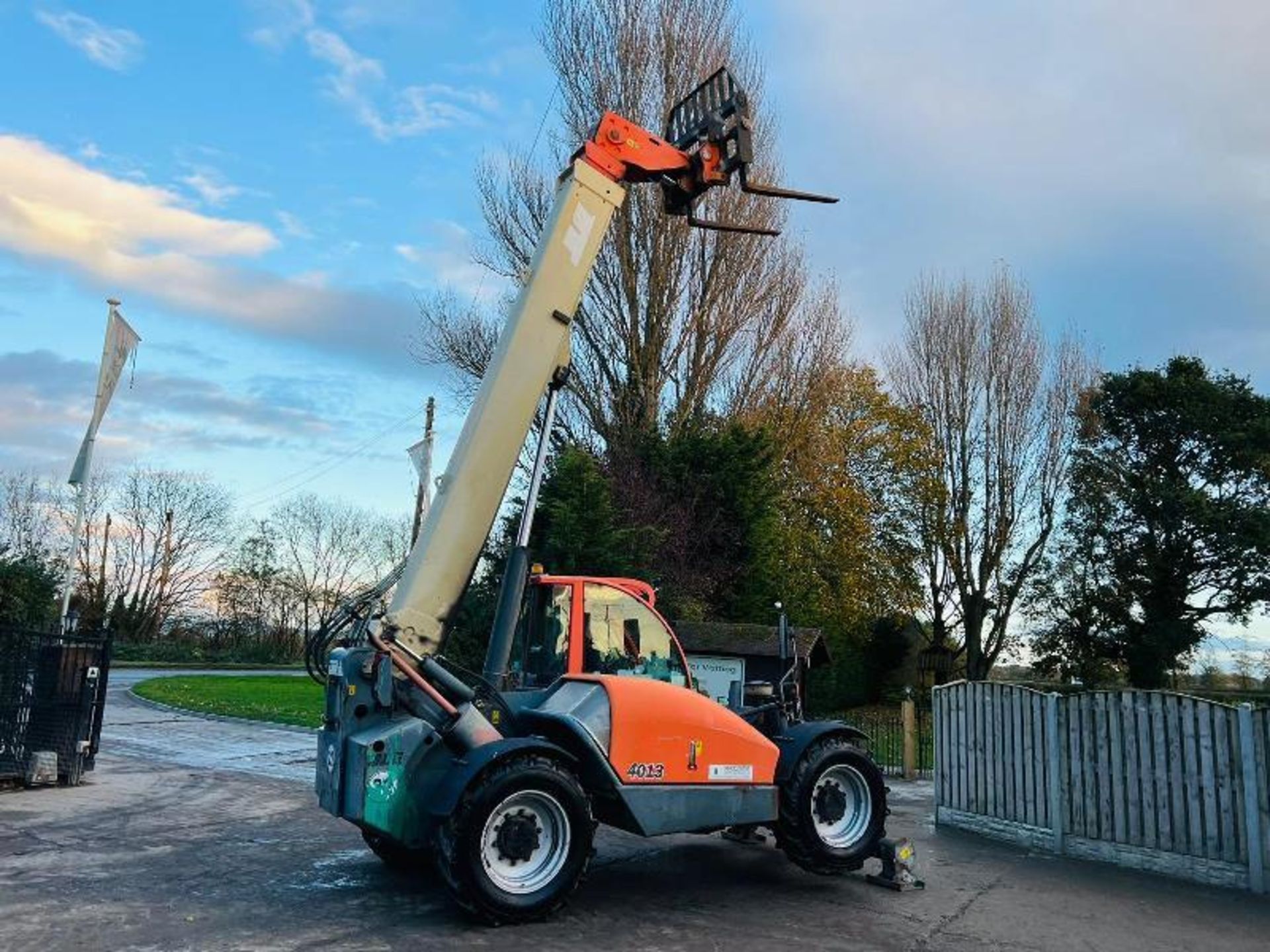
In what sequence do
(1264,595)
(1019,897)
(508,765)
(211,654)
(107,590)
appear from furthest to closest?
1. (107,590)
2. (211,654)
3. (1264,595)
4. (1019,897)
5. (508,765)

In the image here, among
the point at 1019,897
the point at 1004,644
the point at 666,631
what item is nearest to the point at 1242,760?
the point at 1019,897

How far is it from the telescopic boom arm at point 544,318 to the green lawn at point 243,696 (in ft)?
45.6

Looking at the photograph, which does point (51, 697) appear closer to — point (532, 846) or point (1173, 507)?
point (532, 846)

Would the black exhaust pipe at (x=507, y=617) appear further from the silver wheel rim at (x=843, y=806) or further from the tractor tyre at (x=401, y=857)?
the silver wheel rim at (x=843, y=806)

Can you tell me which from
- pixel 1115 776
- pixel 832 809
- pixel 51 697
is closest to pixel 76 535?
pixel 51 697

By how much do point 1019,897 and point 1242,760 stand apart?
2137 mm

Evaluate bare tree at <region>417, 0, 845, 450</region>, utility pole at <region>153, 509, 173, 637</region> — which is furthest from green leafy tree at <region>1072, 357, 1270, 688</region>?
utility pole at <region>153, 509, 173, 637</region>

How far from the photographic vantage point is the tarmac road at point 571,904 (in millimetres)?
6137

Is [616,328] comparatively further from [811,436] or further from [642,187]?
[811,436]

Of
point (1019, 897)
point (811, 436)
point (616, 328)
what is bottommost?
point (1019, 897)

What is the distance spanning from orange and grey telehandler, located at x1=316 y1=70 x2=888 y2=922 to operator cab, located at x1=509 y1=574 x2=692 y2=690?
1 centimetres

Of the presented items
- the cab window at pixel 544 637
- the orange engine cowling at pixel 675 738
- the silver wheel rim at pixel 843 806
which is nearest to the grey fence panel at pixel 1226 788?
the silver wheel rim at pixel 843 806

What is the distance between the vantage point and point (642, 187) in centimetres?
2512

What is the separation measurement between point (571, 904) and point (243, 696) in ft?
75.8
